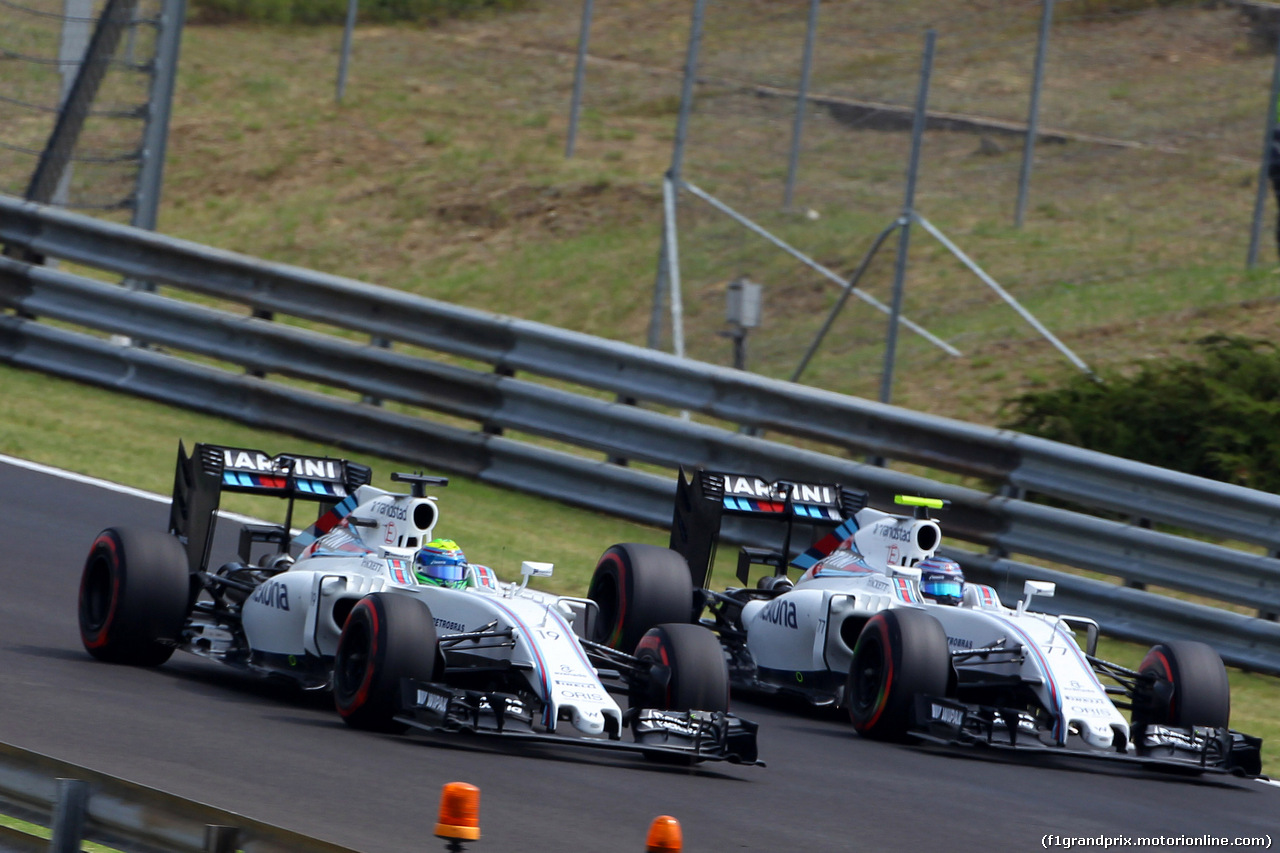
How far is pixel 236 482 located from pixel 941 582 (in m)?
3.52

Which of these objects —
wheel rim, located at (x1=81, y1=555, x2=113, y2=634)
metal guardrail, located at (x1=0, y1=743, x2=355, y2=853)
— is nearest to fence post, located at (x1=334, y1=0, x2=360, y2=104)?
wheel rim, located at (x1=81, y1=555, x2=113, y2=634)

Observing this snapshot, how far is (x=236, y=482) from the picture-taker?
9516mm

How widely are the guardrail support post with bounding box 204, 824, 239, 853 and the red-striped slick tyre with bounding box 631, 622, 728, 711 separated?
12.6ft

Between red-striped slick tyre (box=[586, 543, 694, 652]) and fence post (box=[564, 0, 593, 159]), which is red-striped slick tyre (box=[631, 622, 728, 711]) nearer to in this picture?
red-striped slick tyre (box=[586, 543, 694, 652])

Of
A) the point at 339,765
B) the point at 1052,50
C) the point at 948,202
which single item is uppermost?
the point at 1052,50

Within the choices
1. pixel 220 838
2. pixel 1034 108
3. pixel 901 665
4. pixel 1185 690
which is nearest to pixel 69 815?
pixel 220 838

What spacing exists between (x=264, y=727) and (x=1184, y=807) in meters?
3.82

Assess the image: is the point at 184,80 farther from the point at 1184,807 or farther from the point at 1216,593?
the point at 1184,807

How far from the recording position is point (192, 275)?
14.8 meters

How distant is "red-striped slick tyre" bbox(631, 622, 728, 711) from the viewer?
26.4 feet

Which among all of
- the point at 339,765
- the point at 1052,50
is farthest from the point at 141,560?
the point at 1052,50

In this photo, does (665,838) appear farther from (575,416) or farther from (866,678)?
(575,416)

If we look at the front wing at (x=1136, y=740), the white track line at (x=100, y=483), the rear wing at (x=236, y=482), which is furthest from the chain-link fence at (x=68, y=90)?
the front wing at (x=1136, y=740)

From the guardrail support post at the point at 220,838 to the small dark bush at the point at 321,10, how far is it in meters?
35.5
